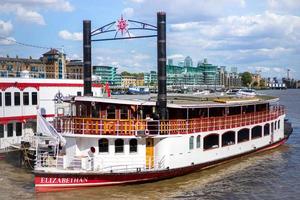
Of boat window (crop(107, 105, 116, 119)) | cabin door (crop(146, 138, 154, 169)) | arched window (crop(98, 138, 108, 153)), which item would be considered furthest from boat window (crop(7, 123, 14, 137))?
cabin door (crop(146, 138, 154, 169))

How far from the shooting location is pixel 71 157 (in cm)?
2316

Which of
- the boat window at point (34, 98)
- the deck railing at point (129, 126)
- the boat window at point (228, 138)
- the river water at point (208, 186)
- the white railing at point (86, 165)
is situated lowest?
the river water at point (208, 186)

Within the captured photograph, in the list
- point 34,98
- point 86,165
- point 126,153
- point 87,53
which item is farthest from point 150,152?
point 34,98

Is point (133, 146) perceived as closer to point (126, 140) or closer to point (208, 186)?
point (126, 140)

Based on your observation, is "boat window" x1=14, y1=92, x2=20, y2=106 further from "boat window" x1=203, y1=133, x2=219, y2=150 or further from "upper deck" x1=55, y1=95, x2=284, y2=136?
"boat window" x1=203, y1=133, x2=219, y2=150

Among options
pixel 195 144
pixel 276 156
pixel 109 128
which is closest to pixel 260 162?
pixel 276 156

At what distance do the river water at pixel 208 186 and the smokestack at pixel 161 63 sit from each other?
394 centimetres

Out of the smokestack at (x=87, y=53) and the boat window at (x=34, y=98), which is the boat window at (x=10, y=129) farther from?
the smokestack at (x=87, y=53)

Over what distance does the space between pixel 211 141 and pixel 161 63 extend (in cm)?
649

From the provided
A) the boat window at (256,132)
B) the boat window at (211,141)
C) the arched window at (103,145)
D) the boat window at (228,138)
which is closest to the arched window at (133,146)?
the arched window at (103,145)

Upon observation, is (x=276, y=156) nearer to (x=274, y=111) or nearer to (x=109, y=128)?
(x=274, y=111)

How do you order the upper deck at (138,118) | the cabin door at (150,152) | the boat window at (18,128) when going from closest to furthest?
the upper deck at (138,118)
the cabin door at (150,152)
the boat window at (18,128)

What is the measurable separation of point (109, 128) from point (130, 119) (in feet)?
4.32

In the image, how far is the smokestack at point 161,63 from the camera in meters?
24.4
